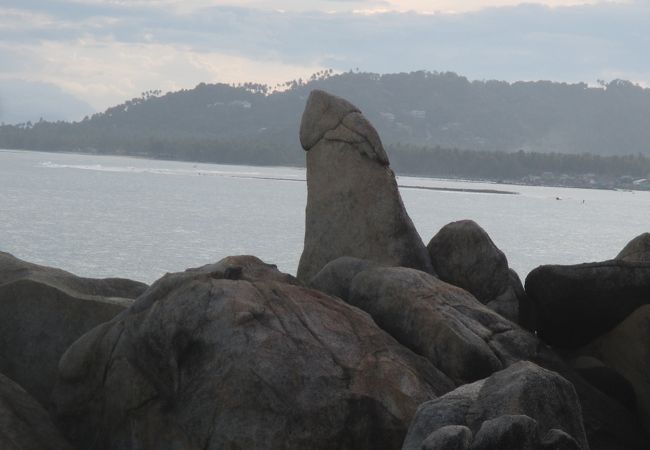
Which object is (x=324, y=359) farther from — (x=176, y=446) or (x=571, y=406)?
(x=571, y=406)

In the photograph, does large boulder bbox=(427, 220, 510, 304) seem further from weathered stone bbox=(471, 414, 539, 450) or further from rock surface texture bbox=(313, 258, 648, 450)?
weathered stone bbox=(471, 414, 539, 450)

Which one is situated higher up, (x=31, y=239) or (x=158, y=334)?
(x=158, y=334)

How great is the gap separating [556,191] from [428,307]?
16939 cm

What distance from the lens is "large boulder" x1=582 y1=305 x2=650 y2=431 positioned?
1234 centimetres

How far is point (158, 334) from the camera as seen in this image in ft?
32.4

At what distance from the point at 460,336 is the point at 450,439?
3680 mm

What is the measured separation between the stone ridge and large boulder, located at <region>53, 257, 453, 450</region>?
210 inches

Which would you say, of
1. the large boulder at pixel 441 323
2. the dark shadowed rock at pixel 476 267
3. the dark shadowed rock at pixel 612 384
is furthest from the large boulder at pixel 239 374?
the dark shadowed rock at pixel 476 267

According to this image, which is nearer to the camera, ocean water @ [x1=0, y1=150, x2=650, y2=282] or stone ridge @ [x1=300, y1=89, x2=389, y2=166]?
stone ridge @ [x1=300, y1=89, x2=389, y2=166]

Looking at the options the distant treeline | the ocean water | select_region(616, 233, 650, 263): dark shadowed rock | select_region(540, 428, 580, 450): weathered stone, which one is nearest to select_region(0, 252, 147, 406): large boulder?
select_region(540, 428, 580, 450): weathered stone

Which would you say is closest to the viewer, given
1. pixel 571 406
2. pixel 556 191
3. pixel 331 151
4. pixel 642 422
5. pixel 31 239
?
pixel 571 406

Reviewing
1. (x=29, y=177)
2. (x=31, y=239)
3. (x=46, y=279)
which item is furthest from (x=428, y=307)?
(x=29, y=177)

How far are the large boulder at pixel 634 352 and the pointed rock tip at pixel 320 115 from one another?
5143 mm

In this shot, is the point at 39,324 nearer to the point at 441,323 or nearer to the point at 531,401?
the point at 441,323
